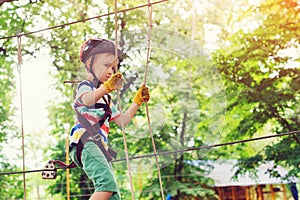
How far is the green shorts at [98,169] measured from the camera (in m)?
1.56

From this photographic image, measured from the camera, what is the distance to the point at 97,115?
1.67 meters

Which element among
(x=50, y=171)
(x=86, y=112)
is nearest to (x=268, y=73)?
(x=50, y=171)

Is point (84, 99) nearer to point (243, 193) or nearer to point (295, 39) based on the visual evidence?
point (295, 39)

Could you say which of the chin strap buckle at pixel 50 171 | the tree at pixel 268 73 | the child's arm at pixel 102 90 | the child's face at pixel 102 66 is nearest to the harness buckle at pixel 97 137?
the child's arm at pixel 102 90

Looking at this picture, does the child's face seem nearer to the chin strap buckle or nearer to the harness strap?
the harness strap

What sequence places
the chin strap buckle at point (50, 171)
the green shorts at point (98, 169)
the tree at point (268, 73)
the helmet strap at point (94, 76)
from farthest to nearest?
the tree at point (268, 73), the chin strap buckle at point (50, 171), the helmet strap at point (94, 76), the green shorts at point (98, 169)

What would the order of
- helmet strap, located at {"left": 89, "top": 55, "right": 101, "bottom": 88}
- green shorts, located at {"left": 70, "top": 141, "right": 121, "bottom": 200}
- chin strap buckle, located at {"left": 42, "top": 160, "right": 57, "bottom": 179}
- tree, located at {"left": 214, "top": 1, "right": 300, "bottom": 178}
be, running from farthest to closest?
tree, located at {"left": 214, "top": 1, "right": 300, "bottom": 178}, chin strap buckle, located at {"left": 42, "top": 160, "right": 57, "bottom": 179}, helmet strap, located at {"left": 89, "top": 55, "right": 101, "bottom": 88}, green shorts, located at {"left": 70, "top": 141, "right": 121, "bottom": 200}

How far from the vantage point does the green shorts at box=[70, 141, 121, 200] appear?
1.56m

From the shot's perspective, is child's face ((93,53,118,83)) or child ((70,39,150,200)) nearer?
child ((70,39,150,200))

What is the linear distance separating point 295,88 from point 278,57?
1.09 feet

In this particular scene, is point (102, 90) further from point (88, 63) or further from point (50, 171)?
point (50, 171)

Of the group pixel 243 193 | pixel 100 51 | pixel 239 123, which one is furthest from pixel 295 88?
pixel 243 193

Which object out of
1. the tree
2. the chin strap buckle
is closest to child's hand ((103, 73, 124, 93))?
the chin strap buckle

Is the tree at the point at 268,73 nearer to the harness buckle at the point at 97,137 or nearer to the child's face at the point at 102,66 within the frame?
the child's face at the point at 102,66
